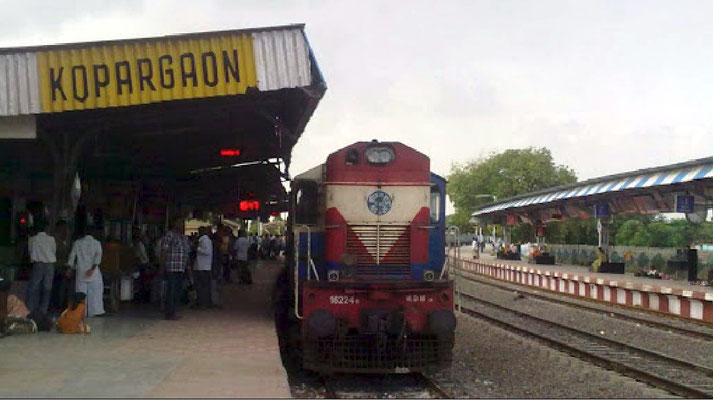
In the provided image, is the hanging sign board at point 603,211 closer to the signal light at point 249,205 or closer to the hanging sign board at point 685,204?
the hanging sign board at point 685,204

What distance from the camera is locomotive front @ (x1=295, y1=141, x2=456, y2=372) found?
30.7 feet

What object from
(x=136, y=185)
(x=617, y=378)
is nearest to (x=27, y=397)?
(x=617, y=378)

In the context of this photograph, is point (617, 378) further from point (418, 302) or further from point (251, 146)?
point (251, 146)

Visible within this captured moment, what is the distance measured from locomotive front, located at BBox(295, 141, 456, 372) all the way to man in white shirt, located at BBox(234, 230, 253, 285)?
34.7ft

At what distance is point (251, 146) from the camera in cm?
1769

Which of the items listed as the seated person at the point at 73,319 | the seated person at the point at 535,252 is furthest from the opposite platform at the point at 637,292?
the seated person at the point at 73,319

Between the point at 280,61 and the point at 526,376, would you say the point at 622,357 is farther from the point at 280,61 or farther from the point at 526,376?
the point at 280,61

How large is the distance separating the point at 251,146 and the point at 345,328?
919 centimetres

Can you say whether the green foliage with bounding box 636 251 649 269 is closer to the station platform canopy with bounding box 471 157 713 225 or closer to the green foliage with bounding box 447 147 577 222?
the station platform canopy with bounding box 471 157 713 225

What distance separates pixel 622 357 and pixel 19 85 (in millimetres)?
10267

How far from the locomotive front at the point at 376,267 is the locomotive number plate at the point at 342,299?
13 mm

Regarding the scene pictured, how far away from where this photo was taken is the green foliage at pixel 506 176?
253ft

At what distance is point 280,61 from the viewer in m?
11.7

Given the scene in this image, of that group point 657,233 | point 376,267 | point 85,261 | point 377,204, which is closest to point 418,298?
point 376,267
